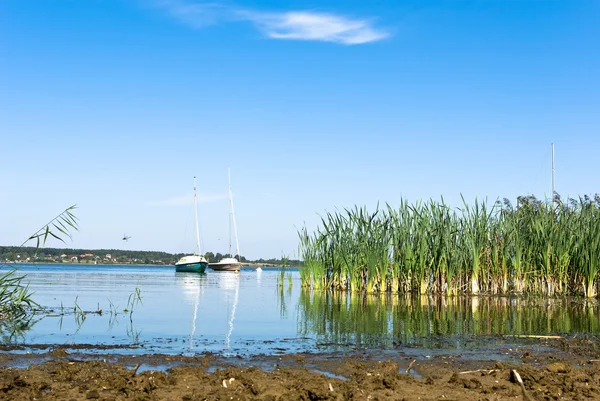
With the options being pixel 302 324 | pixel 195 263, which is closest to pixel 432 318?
pixel 302 324

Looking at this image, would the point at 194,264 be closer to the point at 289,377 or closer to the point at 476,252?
the point at 476,252

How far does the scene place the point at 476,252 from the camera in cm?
2230

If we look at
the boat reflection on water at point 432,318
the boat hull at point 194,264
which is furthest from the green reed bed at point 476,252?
the boat hull at point 194,264

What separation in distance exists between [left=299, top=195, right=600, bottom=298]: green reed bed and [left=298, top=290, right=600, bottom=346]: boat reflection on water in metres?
1.33

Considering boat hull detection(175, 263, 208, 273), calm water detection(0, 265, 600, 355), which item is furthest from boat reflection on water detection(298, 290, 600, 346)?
boat hull detection(175, 263, 208, 273)

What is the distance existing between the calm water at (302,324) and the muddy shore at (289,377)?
120 centimetres

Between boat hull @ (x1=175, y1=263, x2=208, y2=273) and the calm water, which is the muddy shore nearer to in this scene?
the calm water

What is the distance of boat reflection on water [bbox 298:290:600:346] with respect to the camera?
1229cm

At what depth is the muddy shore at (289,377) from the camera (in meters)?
6.39

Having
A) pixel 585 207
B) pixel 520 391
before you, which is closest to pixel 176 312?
pixel 520 391

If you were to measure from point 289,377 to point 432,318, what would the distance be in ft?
28.2

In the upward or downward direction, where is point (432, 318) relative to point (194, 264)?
downward

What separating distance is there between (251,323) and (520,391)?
8504 mm

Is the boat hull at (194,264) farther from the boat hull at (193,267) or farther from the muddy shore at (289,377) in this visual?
the muddy shore at (289,377)
